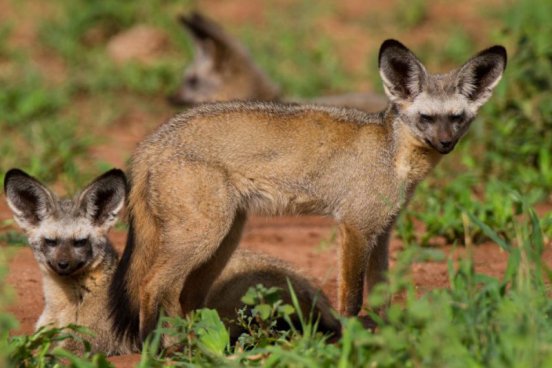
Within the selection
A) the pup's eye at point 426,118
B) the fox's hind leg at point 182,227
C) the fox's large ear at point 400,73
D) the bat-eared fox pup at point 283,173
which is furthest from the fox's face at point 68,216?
the pup's eye at point 426,118

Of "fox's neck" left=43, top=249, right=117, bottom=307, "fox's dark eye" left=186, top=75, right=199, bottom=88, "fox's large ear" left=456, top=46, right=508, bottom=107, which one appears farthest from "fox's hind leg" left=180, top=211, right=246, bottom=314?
"fox's dark eye" left=186, top=75, right=199, bottom=88

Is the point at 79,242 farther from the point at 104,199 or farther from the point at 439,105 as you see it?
the point at 439,105

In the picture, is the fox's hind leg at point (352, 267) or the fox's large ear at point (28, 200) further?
the fox's large ear at point (28, 200)

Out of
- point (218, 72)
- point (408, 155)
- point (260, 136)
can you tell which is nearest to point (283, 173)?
point (260, 136)

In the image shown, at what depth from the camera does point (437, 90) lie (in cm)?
660

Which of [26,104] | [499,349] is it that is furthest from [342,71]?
[499,349]

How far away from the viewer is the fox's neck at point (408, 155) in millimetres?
6586

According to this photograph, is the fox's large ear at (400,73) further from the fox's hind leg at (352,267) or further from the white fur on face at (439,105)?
the fox's hind leg at (352,267)

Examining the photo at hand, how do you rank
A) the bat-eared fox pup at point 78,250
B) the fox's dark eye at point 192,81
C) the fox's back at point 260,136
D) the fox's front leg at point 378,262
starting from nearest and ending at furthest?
the fox's back at point 260,136 < the bat-eared fox pup at point 78,250 < the fox's front leg at point 378,262 < the fox's dark eye at point 192,81

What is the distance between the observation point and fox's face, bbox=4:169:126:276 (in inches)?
257

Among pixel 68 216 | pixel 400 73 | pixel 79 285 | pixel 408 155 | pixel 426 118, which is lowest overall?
pixel 79 285

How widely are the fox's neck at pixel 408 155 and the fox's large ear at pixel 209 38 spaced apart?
20.4 ft

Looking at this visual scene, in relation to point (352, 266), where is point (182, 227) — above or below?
above

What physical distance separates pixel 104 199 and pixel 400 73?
83.0 inches
